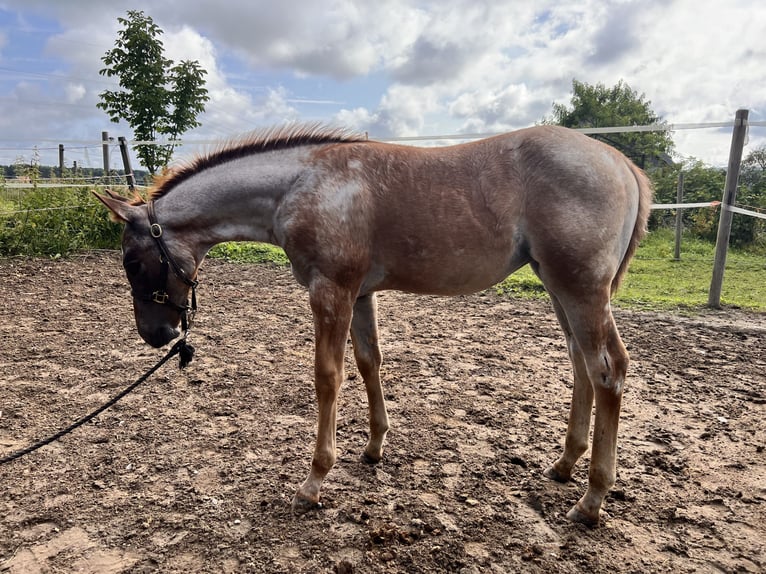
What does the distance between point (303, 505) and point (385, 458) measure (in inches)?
26.1

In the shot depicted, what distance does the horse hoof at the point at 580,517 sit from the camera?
2.44 m

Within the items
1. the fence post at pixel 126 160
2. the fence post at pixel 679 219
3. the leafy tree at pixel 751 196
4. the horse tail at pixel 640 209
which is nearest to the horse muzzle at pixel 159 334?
the horse tail at pixel 640 209

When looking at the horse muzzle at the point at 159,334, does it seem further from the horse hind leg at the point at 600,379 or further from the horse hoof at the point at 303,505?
the horse hind leg at the point at 600,379

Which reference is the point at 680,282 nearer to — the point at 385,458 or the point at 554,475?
the point at 554,475

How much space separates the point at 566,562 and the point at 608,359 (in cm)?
95

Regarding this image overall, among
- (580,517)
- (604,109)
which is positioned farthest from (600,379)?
(604,109)

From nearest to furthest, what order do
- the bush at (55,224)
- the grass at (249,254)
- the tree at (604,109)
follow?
the bush at (55,224) < the grass at (249,254) < the tree at (604,109)

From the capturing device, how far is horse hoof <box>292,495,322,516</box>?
2.52 m

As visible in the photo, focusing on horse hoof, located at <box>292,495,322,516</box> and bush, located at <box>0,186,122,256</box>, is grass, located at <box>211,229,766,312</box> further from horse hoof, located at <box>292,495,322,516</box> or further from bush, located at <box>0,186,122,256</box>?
horse hoof, located at <box>292,495,322,516</box>

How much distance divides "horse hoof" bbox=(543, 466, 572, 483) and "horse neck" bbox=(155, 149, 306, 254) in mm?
2106

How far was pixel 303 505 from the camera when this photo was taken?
2.54 metres

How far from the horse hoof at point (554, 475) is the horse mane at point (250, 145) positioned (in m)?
2.24

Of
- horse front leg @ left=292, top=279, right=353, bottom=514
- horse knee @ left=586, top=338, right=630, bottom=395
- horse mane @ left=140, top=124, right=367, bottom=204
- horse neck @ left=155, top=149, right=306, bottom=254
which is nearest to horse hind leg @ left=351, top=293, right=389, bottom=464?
horse front leg @ left=292, top=279, right=353, bottom=514

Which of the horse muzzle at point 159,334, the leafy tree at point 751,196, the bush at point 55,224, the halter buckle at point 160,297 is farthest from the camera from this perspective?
the leafy tree at point 751,196
